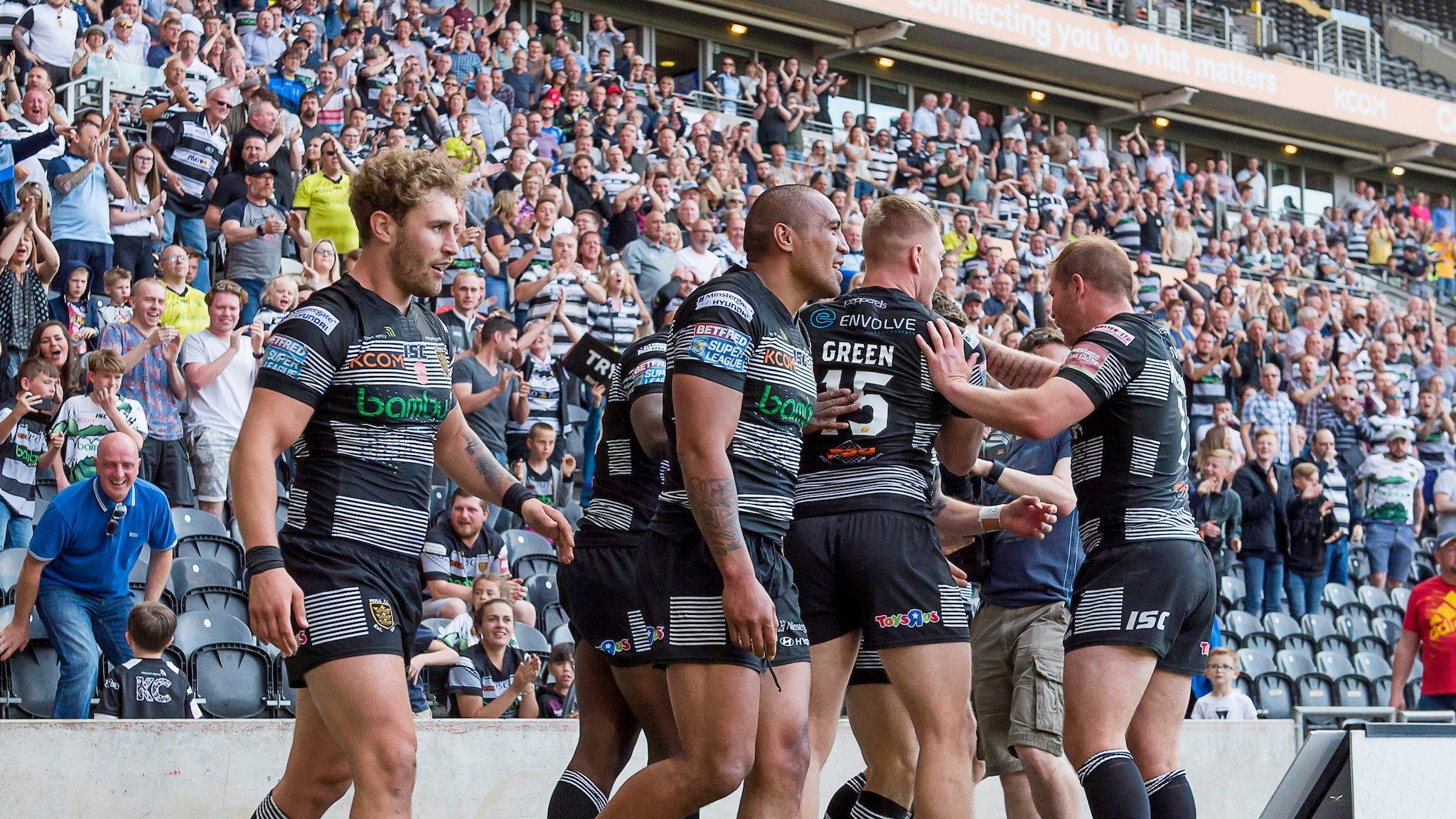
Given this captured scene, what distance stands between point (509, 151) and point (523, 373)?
13.9ft

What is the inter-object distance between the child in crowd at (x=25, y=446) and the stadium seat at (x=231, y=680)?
5.52ft

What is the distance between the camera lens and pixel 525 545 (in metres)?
10.7

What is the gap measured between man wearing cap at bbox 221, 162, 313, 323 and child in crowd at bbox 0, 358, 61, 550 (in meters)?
2.56

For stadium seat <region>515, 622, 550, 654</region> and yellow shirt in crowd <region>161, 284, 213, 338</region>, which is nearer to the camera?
stadium seat <region>515, 622, 550, 654</region>

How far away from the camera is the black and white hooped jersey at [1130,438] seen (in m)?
5.45

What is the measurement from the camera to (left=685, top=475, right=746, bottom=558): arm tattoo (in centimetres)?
417

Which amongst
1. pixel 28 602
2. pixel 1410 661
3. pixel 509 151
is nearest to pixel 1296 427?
pixel 1410 661

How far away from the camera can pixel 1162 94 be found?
2853cm

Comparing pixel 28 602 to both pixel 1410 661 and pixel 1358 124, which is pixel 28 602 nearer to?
pixel 1410 661

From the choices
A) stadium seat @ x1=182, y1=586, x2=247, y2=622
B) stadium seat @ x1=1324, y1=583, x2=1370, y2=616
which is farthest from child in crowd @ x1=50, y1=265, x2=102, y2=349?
stadium seat @ x1=1324, y1=583, x2=1370, y2=616

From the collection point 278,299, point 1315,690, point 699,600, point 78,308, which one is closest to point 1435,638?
point 1315,690

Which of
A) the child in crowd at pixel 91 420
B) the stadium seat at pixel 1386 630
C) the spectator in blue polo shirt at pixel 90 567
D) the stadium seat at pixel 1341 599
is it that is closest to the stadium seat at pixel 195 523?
the child in crowd at pixel 91 420

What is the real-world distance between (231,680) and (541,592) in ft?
8.40

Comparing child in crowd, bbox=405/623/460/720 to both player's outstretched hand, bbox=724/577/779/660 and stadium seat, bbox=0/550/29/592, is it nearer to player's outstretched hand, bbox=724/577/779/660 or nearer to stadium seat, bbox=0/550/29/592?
stadium seat, bbox=0/550/29/592
